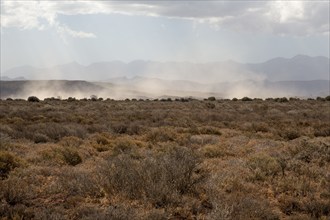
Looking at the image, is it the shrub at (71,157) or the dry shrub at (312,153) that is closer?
the shrub at (71,157)

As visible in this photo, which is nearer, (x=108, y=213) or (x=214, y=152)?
(x=108, y=213)

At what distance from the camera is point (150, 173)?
928cm

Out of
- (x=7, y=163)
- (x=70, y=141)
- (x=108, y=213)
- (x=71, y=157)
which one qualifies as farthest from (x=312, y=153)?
(x=7, y=163)

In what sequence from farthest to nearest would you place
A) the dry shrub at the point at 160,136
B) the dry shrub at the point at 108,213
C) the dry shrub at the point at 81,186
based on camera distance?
the dry shrub at the point at 160,136 < the dry shrub at the point at 81,186 < the dry shrub at the point at 108,213

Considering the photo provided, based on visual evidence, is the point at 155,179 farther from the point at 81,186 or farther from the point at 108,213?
the point at 108,213

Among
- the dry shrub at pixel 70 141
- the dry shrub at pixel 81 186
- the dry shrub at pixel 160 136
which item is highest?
the dry shrub at pixel 160 136

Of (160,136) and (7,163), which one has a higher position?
(160,136)

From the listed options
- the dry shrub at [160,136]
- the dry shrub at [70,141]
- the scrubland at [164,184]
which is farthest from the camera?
the dry shrub at [160,136]

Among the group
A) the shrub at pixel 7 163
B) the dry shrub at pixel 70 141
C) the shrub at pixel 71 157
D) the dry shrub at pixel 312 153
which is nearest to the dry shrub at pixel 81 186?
the shrub at pixel 7 163

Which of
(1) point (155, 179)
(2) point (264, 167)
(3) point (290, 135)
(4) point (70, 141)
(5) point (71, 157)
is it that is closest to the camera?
(1) point (155, 179)

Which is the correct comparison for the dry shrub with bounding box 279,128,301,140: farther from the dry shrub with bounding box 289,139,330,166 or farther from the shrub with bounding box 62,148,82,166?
the shrub with bounding box 62,148,82,166

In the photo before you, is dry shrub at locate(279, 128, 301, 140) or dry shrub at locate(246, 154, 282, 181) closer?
dry shrub at locate(246, 154, 282, 181)

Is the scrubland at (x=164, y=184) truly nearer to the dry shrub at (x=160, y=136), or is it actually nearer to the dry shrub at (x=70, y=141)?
the dry shrub at (x=70, y=141)

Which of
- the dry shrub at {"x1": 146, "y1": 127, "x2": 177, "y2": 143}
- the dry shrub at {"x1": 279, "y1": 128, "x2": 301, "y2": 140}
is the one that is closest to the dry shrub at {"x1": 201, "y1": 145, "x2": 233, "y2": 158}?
the dry shrub at {"x1": 146, "y1": 127, "x2": 177, "y2": 143}
